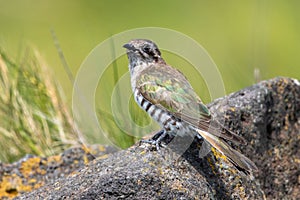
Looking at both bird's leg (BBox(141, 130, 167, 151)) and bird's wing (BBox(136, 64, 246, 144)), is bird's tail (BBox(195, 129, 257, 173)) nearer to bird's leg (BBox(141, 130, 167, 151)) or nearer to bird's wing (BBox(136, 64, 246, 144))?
bird's wing (BBox(136, 64, 246, 144))

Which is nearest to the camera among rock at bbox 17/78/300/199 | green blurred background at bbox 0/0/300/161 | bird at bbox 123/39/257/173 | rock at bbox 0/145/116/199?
rock at bbox 17/78/300/199

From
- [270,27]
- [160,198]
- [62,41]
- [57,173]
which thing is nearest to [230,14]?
[270,27]

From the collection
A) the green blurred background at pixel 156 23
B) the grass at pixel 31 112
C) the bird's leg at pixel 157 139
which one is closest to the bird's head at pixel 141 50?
the bird's leg at pixel 157 139

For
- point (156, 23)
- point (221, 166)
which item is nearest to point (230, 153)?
point (221, 166)

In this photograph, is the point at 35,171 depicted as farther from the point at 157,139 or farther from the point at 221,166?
the point at 221,166

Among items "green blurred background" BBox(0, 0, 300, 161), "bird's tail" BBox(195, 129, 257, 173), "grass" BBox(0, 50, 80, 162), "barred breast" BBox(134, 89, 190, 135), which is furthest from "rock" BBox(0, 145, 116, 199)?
"green blurred background" BBox(0, 0, 300, 161)

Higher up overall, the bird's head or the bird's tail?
the bird's head

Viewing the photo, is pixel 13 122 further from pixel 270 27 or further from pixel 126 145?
pixel 270 27
